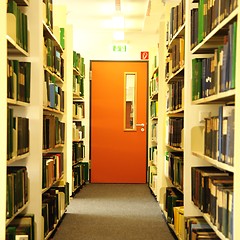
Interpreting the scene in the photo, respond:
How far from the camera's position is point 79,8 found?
6.11 meters

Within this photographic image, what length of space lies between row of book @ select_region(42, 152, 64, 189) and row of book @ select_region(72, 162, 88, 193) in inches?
59.4

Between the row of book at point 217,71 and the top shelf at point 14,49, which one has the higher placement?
the top shelf at point 14,49

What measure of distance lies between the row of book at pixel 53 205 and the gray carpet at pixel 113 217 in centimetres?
15

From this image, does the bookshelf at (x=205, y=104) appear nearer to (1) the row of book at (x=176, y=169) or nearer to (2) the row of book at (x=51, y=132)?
(1) the row of book at (x=176, y=169)

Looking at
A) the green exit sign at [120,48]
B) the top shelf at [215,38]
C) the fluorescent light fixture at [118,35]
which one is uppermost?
the fluorescent light fixture at [118,35]

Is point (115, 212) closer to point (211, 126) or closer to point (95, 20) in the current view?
point (211, 126)

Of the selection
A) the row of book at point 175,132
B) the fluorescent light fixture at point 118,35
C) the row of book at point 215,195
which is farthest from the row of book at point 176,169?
the fluorescent light fixture at point 118,35

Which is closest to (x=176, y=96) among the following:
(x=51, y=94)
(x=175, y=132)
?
(x=175, y=132)

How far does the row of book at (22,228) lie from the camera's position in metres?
2.53

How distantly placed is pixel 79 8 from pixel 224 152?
4.59m

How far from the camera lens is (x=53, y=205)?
3803mm

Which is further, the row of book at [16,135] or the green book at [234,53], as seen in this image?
the row of book at [16,135]

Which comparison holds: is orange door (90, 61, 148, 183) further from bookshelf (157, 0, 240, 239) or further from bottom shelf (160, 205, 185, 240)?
bottom shelf (160, 205, 185, 240)

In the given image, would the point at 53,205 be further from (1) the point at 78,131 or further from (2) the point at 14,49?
(1) the point at 78,131
